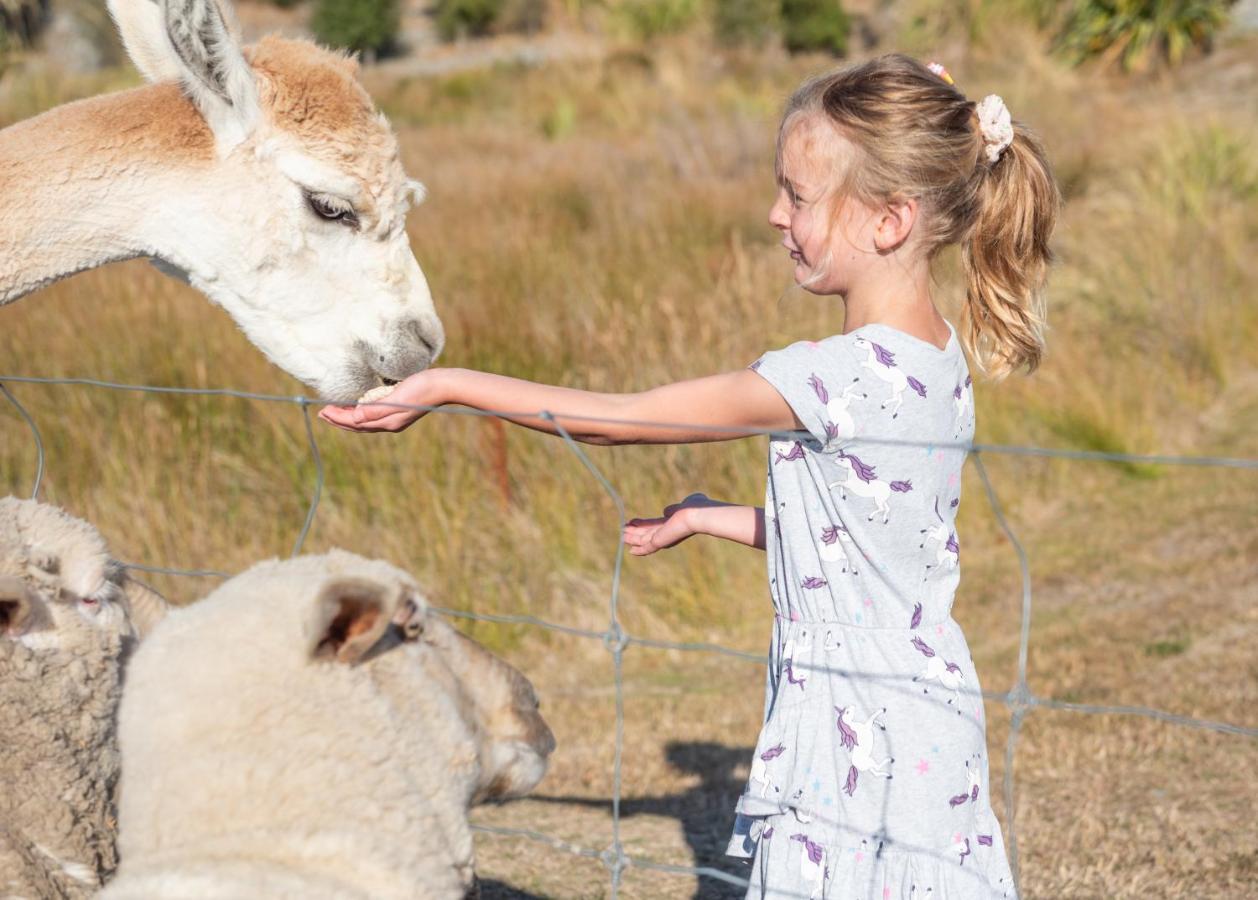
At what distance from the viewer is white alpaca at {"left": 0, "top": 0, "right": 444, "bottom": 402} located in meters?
3.05

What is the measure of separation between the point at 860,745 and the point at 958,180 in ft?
3.35

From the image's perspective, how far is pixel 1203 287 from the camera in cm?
945

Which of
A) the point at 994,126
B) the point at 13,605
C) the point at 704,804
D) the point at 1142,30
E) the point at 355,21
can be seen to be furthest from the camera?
the point at 355,21

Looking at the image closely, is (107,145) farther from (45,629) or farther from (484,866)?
(484,866)

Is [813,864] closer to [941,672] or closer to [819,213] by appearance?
[941,672]

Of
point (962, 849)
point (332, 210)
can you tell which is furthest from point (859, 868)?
point (332, 210)

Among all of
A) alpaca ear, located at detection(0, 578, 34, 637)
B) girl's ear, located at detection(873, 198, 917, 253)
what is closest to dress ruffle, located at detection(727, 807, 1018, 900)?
girl's ear, located at detection(873, 198, 917, 253)

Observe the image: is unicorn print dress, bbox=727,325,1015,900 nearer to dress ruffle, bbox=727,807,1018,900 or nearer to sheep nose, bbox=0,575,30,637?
dress ruffle, bbox=727,807,1018,900

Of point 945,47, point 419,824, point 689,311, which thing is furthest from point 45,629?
point 945,47

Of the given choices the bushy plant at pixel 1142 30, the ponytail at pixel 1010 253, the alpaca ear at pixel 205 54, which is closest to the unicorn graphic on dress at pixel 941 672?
the ponytail at pixel 1010 253

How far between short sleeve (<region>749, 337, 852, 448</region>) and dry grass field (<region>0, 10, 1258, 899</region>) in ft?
4.73

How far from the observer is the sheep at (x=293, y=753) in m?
1.83

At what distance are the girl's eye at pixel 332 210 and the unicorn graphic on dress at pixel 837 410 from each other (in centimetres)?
132

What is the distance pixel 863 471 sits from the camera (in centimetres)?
250
